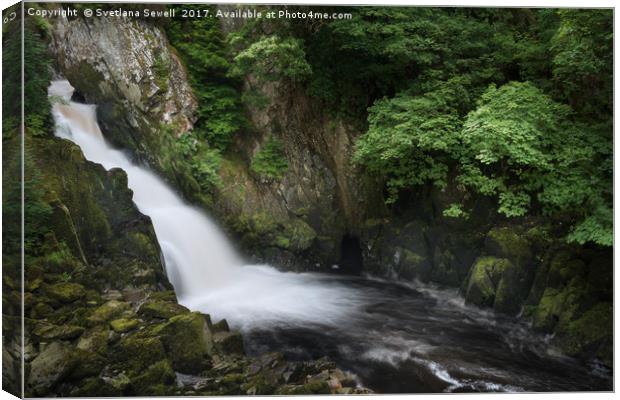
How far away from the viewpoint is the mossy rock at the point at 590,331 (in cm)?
531

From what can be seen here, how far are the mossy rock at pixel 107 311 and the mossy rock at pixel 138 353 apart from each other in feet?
0.99

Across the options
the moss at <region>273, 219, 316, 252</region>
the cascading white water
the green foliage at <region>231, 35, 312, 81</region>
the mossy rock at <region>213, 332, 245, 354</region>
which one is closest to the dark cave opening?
the cascading white water

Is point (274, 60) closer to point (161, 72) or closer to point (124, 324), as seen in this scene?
point (161, 72)

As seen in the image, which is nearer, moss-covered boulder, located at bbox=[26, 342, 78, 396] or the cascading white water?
moss-covered boulder, located at bbox=[26, 342, 78, 396]

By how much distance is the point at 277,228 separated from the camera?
602 cm

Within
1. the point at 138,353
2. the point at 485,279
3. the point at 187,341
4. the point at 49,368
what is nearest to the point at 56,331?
the point at 49,368

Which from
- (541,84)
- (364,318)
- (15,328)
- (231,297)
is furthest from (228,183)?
(541,84)

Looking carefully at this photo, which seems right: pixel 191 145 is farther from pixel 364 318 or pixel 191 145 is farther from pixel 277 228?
pixel 364 318

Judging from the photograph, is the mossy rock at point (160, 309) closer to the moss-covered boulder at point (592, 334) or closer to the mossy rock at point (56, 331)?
the mossy rock at point (56, 331)

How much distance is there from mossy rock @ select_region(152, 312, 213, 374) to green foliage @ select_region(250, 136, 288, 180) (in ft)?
7.02

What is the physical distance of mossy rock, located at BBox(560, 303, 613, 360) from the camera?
5312mm

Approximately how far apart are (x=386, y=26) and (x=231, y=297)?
3.63 meters

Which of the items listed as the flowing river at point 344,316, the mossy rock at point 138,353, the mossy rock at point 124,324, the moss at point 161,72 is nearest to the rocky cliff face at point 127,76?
the moss at point 161,72

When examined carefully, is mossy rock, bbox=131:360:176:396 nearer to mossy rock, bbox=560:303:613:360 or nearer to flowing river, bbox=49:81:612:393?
flowing river, bbox=49:81:612:393
